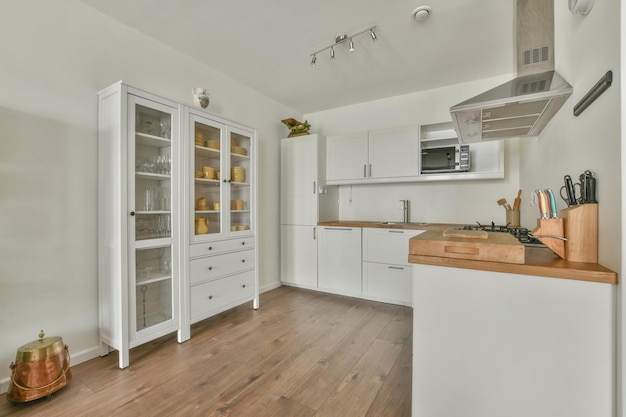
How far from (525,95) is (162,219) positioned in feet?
7.95

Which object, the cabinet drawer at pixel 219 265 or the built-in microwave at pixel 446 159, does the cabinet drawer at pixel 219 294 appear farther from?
the built-in microwave at pixel 446 159

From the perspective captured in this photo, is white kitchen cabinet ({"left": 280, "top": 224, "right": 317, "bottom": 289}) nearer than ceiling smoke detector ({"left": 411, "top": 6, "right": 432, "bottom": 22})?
No

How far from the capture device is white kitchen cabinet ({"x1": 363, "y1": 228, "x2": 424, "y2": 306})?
2.95 metres

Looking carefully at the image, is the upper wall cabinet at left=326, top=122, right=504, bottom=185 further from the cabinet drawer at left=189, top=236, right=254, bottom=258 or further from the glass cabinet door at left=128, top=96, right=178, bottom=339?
the glass cabinet door at left=128, top=96, right=178, bottom=339

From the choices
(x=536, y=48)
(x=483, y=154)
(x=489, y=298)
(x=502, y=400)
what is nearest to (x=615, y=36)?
(x=536, y=48)

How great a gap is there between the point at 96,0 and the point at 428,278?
9.03 ft

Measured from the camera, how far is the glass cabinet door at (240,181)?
9.03 ft

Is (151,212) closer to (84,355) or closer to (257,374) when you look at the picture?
(84,355)

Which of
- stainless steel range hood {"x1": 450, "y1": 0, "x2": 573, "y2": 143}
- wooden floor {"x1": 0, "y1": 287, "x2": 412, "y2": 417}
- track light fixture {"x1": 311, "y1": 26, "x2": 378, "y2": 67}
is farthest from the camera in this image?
track light fixture {"x1": 311, "y1": 26, "x2": 378, "y2": 67}

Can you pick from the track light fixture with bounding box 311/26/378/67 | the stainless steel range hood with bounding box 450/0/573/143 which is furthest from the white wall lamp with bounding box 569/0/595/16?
the track light fixture with bounding box 311/26/378/67

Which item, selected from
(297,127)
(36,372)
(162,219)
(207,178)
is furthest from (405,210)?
(36,372)

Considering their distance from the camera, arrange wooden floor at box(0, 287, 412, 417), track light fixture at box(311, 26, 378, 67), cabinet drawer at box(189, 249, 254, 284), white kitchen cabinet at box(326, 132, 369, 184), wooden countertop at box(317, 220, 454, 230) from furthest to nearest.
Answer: white kitchen cabinet at box(326, 132, 369, 184), wooden countertop at box(317, 220, 454, 230), cabinet drawer at box(189, 249, 254, 284), track light fixture at box(311, 26, 378, 67), wooden floor at box(0, 287, 412, 417)

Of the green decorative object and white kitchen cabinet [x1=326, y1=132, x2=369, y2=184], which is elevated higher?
the green decorative object

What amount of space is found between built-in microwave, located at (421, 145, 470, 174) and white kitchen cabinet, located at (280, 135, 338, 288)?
50.8 inches
